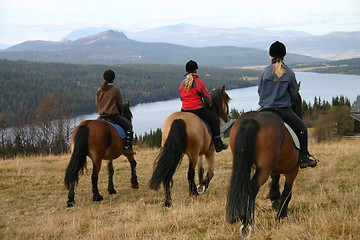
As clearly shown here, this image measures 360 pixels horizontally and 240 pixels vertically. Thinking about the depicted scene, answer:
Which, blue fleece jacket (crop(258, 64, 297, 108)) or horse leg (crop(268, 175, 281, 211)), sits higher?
blue fleece jacket (crop(258, 64, 297, 108))

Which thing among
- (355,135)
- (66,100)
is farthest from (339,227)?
(66,100)

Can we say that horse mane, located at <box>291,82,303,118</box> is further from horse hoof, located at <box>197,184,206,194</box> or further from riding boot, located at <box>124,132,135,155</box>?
riding boot, located at <box>124,132,135,155</box>

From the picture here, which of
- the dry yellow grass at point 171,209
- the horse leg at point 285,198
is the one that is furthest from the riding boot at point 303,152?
the dry yellow grass at point 171,209

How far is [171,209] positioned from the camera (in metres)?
7.88

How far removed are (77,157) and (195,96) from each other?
3.00 meters

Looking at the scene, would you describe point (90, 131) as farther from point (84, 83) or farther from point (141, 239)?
point (84, 83)

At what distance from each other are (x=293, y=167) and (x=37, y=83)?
605ft

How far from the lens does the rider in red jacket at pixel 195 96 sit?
31.0 ft

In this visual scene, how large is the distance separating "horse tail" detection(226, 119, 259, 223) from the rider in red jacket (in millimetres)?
3981

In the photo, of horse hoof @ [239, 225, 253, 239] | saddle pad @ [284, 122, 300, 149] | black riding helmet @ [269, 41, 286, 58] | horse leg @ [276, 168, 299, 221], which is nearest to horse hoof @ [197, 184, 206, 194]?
horse leg @ [276, 168, 299, 221]

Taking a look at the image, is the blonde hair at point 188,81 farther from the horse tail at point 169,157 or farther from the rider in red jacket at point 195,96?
the horse tail at point 169,157

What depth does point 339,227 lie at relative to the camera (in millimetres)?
4676

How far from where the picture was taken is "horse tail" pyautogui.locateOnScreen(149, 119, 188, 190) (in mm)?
8250

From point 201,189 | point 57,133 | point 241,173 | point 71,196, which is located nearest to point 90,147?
point 71,196
